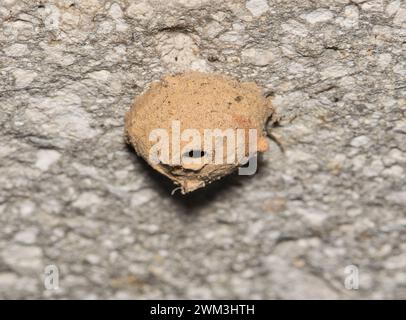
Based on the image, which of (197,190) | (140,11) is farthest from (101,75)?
(197,190)

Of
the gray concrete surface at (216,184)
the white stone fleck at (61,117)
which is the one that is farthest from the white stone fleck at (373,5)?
the white stone fleck at (61,117)

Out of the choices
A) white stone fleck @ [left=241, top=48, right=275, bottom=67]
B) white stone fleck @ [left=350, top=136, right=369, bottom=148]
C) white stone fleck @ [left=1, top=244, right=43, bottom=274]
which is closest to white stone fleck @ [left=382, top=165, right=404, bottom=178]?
white stone fleck @ [left=350, top=136, right=369, bottom=148]

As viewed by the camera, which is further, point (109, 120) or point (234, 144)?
point (109, 120)

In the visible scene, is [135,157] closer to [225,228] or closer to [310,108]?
[225,228]

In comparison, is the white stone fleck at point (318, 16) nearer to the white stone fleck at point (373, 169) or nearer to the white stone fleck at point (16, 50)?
the white stone fleck at point (373, 169)
